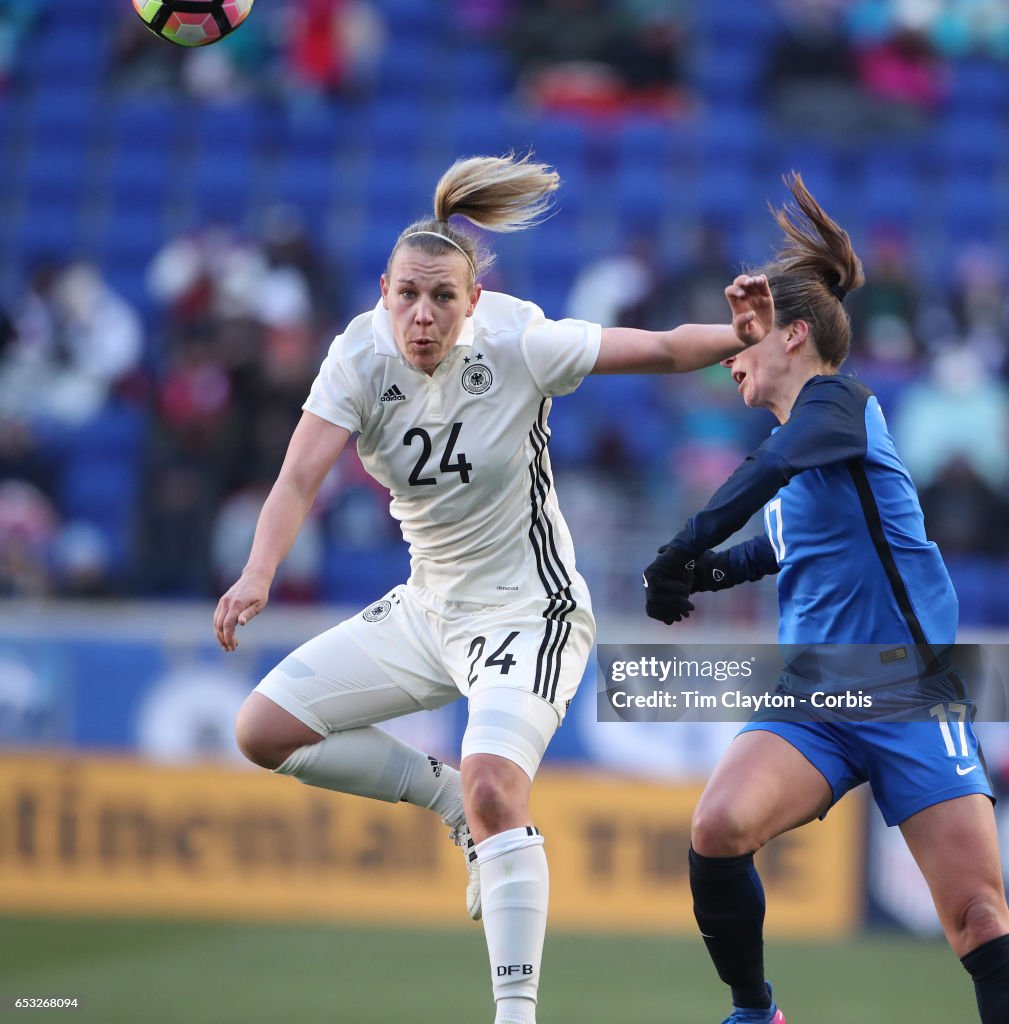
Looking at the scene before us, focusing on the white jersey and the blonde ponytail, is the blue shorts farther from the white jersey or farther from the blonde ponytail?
the blonde ponytail

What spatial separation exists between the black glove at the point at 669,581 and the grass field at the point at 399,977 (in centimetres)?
302

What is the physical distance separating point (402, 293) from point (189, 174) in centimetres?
950

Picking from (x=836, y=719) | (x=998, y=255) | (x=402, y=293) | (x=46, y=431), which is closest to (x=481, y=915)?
(x=836, y=719)

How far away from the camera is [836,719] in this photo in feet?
14.3

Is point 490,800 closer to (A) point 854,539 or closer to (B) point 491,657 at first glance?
(B) point 491,657

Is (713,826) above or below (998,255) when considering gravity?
below

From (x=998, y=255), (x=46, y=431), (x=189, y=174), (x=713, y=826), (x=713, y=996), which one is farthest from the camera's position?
(x=189, y=174)

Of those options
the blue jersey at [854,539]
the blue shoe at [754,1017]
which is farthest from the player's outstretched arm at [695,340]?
the blue shoe at [754,1017]

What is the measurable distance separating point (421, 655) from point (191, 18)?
2210 millimetres

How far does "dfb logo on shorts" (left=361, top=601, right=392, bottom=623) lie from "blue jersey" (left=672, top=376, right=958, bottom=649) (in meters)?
1.13

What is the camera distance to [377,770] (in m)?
4.96

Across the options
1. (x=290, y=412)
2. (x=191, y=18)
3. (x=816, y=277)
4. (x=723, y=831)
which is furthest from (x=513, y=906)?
(x=290, y=412)

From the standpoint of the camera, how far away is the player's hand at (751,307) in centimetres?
440

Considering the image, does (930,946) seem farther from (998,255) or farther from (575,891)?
(998,255)
